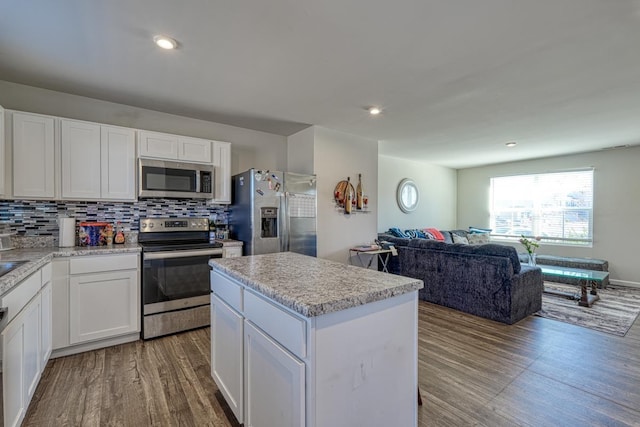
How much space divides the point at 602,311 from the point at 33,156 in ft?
21.2

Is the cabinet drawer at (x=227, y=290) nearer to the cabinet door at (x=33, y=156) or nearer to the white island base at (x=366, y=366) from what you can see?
the white island base at (x=366, y=366)

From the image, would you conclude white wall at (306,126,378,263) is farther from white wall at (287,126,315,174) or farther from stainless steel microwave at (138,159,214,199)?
stainless steel microwave at (138,159,214,199)

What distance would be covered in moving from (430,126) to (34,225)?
4.58 meters

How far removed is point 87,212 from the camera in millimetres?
2959

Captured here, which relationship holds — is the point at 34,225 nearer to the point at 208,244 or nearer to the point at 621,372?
the point at 208,244

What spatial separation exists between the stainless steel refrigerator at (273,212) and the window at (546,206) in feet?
17.1

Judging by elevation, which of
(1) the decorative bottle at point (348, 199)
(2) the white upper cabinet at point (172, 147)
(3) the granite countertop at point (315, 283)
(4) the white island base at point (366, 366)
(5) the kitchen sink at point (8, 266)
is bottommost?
(4) the white island base at point (366, 366)

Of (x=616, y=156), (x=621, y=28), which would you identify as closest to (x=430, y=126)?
(x=621, y=28)

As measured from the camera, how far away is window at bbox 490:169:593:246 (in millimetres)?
5527

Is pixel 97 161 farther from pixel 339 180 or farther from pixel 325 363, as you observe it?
pixel 325 363

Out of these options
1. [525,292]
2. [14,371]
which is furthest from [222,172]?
[525,292]

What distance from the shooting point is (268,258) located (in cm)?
210

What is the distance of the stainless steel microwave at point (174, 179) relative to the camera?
298 centimetres

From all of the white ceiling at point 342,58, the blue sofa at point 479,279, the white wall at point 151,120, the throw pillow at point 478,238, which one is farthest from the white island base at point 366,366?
the throw pillow at point 478,238
